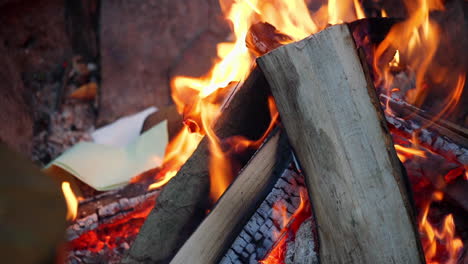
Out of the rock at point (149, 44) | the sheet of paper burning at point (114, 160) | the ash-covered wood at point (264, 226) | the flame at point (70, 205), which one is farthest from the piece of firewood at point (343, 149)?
the rock at point (149, 44)

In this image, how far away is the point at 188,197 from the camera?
6.48 feet

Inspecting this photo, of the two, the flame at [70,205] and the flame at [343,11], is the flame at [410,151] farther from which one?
the flame at [70,205]

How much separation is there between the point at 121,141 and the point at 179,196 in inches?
81.0

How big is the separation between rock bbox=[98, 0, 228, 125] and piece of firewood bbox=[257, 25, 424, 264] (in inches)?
119

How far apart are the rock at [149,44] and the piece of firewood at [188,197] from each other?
8.51 ft

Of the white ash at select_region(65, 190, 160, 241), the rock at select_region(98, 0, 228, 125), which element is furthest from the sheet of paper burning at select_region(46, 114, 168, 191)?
the rock at select_region(98, 0, 228, 125)

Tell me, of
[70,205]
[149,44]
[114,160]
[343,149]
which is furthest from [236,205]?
→ [149,44]

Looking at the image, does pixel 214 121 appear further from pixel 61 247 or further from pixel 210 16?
pixel 210 16

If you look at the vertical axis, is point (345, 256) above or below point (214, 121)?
below

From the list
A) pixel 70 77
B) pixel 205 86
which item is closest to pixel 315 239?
pixel 205 86

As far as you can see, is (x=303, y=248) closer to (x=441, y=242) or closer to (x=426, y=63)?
(x=441, y=242)

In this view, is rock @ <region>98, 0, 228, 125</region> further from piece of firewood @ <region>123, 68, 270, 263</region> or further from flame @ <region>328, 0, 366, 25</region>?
piece of firewood @ <region>123, 68, 270, 263</region>

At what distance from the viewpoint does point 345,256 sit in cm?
144

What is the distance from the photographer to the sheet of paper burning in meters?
3.14
